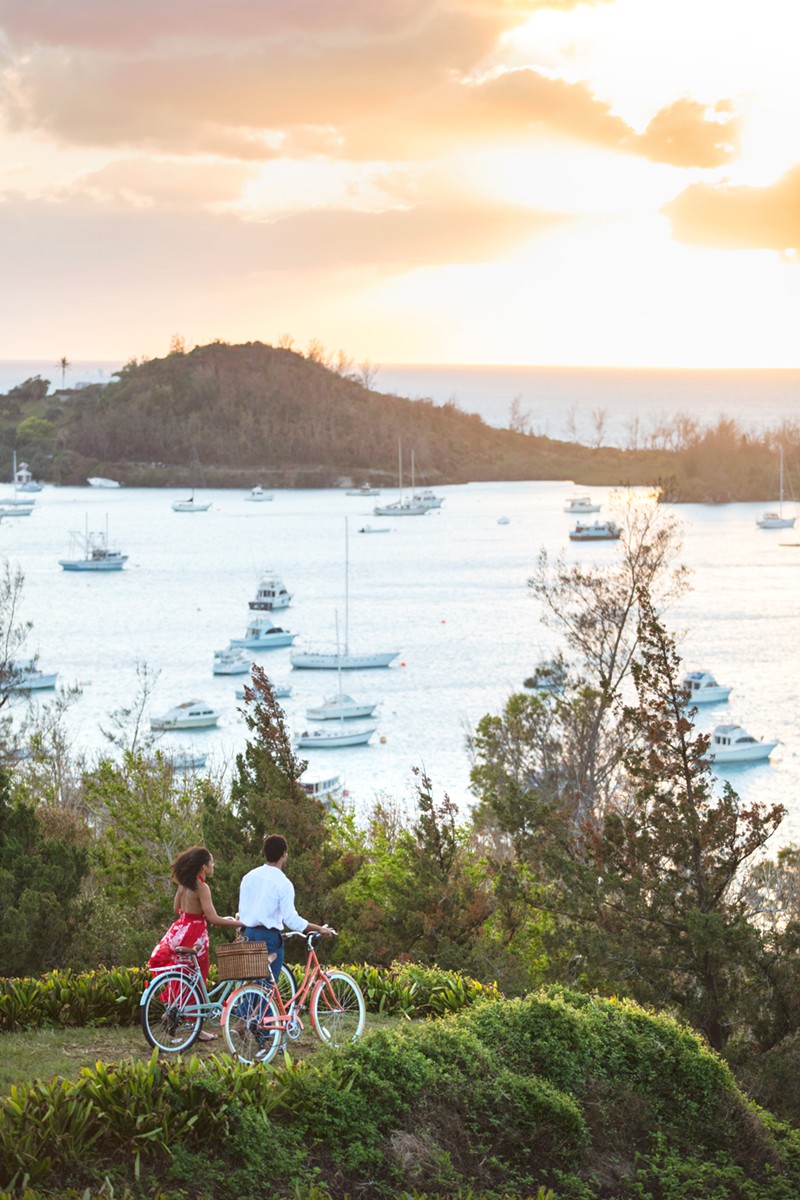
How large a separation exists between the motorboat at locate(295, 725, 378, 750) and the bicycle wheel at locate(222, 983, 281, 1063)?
3606 centimetres

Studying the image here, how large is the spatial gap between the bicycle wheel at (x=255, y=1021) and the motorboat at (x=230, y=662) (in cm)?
4915

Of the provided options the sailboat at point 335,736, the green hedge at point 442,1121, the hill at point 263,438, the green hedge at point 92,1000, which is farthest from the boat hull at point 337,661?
the hill at point 263,438

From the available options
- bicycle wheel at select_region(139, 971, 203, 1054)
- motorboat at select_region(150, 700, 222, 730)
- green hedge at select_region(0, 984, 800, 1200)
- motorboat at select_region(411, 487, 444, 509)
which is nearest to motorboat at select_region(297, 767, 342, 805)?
motorboat at select_region(150, 700, 222, 730)

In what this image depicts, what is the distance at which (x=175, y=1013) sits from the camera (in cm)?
713

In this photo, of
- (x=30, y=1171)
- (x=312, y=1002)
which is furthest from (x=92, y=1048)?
(x=30, y=1171)

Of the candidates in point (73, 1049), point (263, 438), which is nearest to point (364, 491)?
point (263, 438)

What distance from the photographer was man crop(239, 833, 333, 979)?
6926 millimetres

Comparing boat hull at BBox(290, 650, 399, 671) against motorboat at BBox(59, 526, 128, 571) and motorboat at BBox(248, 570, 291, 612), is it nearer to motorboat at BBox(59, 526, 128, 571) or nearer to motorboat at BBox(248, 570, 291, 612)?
motorboat at BBox(248, 570, 291, 612)

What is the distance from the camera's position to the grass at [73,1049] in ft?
23.1

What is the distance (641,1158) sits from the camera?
23.6 ft

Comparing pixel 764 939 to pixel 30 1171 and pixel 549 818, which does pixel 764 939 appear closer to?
pixel 549 818

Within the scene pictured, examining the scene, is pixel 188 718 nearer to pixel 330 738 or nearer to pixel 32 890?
pixel 330 738

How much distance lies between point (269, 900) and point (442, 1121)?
4.76 feet

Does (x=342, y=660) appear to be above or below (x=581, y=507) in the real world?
below
